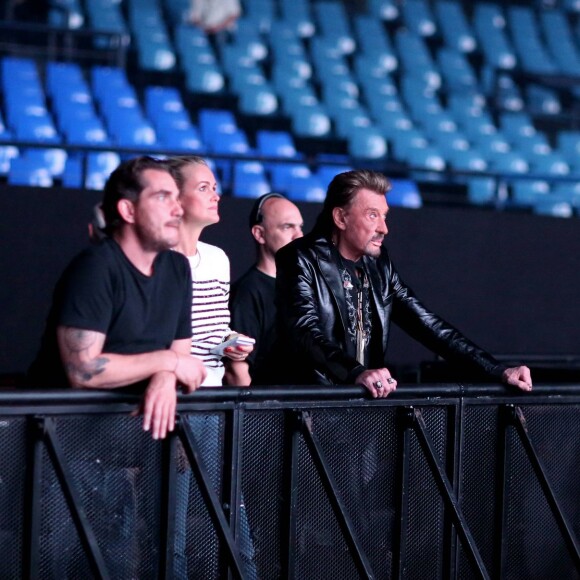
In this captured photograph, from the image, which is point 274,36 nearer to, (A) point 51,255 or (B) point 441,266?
(B) point 441,266

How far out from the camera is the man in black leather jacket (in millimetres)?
4535

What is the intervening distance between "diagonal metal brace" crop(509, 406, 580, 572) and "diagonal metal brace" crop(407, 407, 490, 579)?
0.38 meters

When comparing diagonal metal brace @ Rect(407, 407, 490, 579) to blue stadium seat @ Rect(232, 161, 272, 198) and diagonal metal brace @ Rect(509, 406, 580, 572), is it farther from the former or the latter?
blue stadium seat @ Rect(232, 161, 272, 198)

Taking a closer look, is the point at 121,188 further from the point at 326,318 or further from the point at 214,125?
the point at 214,125

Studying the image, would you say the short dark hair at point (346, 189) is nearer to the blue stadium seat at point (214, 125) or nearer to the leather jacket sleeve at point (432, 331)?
the leather jacket sleeve at point (432, 331)

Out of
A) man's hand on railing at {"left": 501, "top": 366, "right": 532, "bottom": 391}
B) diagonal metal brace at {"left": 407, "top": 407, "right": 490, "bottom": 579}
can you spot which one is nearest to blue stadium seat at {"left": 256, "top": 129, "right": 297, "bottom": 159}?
man's hand on railing at {"left": 501, "top": 366, "right": 532, "bottom": 391}

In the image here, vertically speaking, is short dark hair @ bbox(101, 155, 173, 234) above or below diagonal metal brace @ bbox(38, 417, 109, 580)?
above

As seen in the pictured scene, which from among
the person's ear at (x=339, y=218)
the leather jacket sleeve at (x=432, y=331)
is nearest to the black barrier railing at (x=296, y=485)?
the leather jacket sleeve at (x=432, y=331)

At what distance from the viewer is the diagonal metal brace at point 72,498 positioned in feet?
11.4

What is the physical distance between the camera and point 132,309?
12.1ft

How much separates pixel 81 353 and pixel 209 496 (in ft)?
2.03

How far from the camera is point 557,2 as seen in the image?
20.4 meters

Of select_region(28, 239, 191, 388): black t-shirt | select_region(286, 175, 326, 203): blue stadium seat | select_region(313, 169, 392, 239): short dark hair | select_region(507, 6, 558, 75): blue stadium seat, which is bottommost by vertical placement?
select_region(28, 239, 191, 388): black t-shirt

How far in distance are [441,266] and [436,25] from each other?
388 inches
